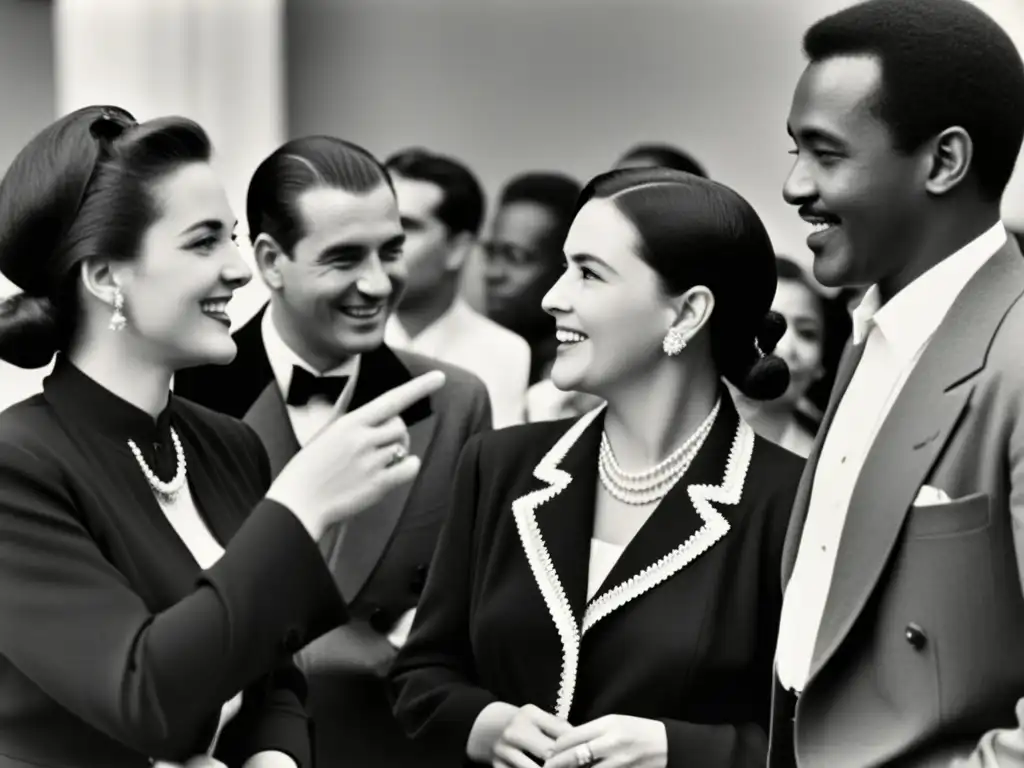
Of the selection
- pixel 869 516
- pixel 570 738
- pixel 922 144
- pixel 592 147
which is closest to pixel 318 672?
pixel 570 738

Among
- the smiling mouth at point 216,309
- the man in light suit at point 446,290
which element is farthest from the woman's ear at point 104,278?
the man in light suit at point 446,290

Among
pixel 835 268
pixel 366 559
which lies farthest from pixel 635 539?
pixel 366 559

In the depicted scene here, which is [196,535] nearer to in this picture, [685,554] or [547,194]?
[685,554]

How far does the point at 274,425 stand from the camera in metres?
2.92

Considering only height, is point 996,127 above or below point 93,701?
above

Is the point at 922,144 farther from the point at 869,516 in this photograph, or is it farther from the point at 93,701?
the point at 93,701

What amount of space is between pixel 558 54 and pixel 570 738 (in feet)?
12.5

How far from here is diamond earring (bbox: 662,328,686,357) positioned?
2342 mm

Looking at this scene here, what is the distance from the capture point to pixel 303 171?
2.91m

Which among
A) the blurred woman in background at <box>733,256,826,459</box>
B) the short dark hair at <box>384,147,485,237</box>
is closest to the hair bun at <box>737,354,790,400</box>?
the blurred woman in background at <box>733,256,826,459</box>

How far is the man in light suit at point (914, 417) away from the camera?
6.22 ft

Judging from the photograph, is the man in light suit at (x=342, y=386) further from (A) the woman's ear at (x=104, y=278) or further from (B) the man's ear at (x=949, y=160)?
(B) the man's ear at (x=949, y=160)

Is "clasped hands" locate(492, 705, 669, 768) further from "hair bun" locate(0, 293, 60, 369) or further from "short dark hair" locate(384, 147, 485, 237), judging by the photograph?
"short dark hair" locate(384, 147, 485, 237)

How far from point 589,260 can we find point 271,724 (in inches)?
30.4
